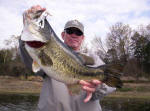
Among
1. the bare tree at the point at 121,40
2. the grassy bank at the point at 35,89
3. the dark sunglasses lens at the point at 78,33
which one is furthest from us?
the bare tree at the point at 121,40

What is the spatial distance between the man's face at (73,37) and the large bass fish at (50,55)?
2.57ft

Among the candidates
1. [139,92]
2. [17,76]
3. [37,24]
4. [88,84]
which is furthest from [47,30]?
[17,76]

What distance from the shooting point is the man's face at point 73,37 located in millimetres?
4949

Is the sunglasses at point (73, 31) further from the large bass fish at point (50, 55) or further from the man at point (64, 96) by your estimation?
the large bass fish at point (50, 55)

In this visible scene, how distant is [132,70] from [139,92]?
1368 cm

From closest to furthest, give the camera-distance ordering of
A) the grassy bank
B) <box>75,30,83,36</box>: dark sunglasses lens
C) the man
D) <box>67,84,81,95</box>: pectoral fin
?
<box>67,84,81,95</box>: pectoral fin
the man
<box>75,30,83,36</box>: dark sunglasses lens
the grassy bank

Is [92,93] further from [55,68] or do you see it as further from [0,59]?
[0,59]

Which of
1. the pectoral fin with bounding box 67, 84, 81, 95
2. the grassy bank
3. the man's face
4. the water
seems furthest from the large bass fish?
the grassy bank

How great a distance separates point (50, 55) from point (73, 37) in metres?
1.11

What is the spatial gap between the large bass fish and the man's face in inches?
30.8

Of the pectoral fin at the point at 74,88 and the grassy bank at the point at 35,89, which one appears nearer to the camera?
the pectoral fin at the point at 74,88

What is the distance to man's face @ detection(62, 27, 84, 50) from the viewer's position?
4.95 m

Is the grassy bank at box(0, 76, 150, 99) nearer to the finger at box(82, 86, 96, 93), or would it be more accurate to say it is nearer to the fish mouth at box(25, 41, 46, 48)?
the finger at box(82, 86, 96, 93)

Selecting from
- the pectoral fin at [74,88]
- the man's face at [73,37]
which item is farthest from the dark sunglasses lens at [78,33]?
the pectoral fin at [74,88]
